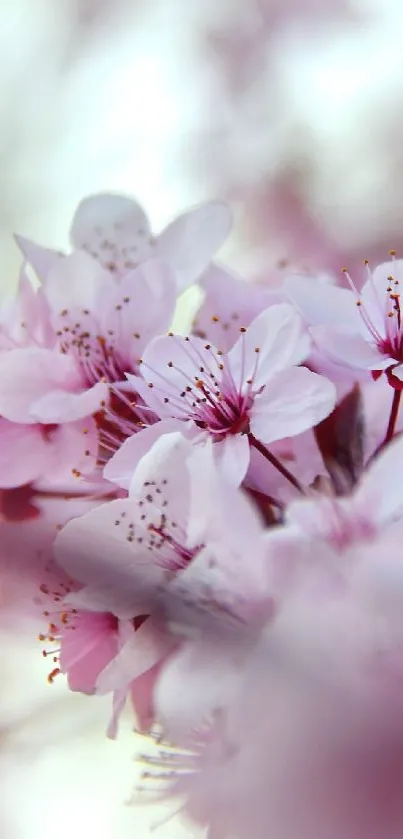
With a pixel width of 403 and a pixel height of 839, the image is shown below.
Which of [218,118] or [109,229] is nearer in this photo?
[109,229]

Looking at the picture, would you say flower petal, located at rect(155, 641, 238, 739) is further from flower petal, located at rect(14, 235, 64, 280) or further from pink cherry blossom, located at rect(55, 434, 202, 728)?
flower petal, located at rect(14, 235, 64, 280)

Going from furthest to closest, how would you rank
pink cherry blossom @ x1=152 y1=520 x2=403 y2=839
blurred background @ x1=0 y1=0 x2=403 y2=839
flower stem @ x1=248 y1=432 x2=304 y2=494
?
1. blurred background @ x1=0 y1=0 x2=403 y2=839
2. flower stem @ x1=248 y1=432 x2=304 y2=494
3. pink cherry blossom @ x1=152 y1=520 x2=403 y2=839

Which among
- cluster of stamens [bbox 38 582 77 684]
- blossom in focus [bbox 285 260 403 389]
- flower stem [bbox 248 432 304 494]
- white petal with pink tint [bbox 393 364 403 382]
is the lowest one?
cluster of stamens [bbox 38 582 77 684]

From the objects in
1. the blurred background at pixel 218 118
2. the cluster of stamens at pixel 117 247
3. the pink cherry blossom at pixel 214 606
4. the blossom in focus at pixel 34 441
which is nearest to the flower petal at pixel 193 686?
the pink cherry blossom at pixel 214 606

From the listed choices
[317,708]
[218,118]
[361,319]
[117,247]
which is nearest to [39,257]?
[117,247]

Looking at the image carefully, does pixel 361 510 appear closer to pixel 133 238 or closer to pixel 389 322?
pixel 389 322

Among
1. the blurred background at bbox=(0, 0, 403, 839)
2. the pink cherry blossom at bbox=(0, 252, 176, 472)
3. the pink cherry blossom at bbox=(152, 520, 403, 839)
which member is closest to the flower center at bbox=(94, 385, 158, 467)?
the pink cherry blossom at bbox=(0, 252, 176, 472)

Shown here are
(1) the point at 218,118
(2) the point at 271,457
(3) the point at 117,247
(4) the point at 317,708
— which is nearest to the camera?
(4) the point at 317,708
